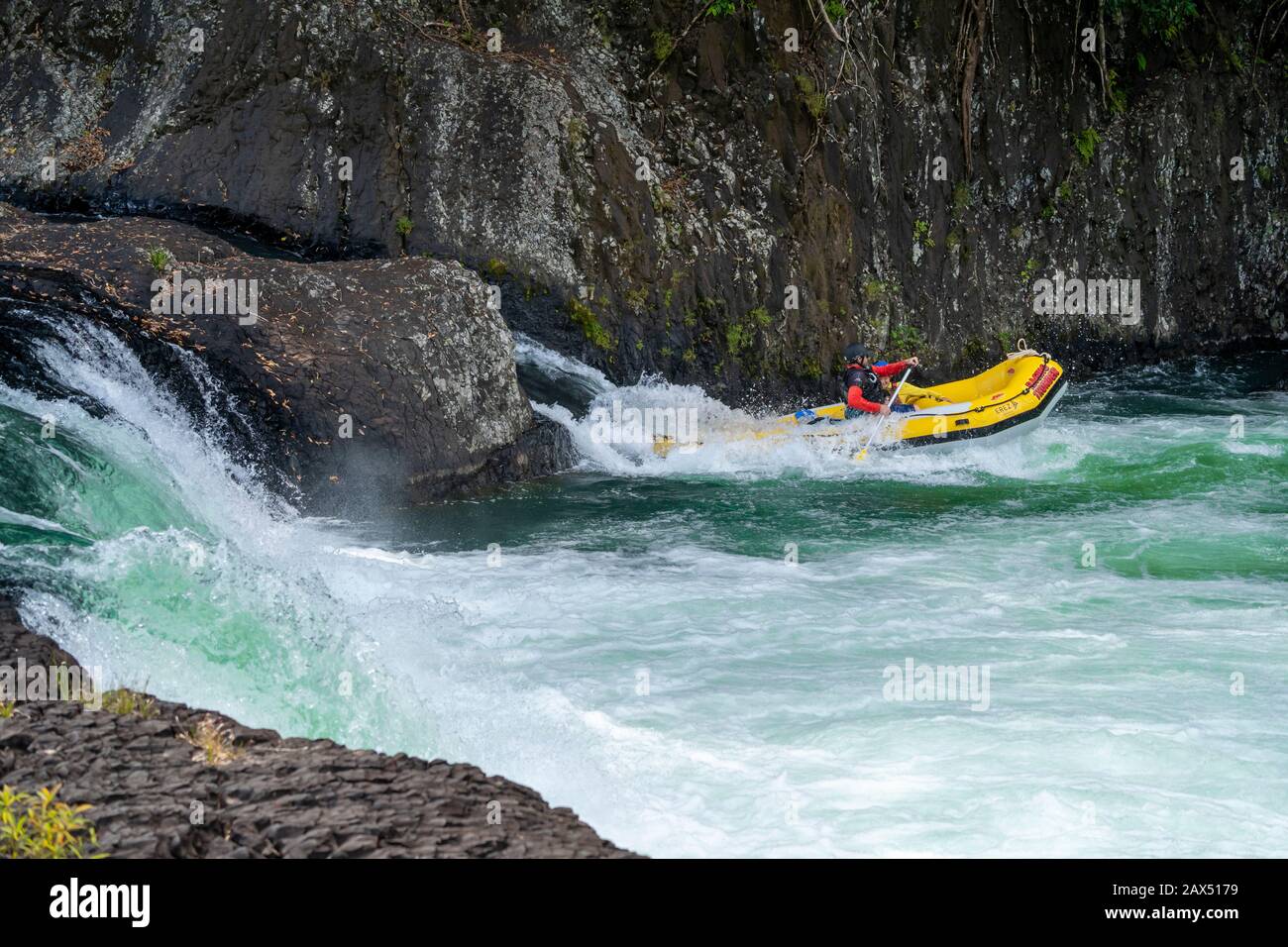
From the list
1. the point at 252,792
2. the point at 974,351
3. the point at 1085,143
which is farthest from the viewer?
the point at 1085,143

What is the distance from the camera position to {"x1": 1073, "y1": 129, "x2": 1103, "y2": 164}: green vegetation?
59.6ft

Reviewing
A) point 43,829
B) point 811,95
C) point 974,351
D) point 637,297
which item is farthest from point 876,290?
point 43,829

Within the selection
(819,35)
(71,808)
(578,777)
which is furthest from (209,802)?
(819,35)

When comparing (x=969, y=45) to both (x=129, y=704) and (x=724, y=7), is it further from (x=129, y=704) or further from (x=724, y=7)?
(x=129, y=704)

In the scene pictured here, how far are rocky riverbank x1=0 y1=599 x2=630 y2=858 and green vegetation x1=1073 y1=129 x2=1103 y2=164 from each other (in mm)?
15985

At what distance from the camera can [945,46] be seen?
1661cm

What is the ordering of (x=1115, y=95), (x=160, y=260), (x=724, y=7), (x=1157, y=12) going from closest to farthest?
(x=160, y=260), (x=724, y=7), (x=1157, y=12), (x=1115, y=95)

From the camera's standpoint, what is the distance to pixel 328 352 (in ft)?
34.6

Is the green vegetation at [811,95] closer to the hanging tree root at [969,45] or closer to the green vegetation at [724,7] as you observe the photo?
the green vegetation at [724,7]

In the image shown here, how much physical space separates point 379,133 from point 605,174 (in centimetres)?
234

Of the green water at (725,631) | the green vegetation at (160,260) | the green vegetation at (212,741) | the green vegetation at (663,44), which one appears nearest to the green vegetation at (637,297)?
the green water at (725,631)

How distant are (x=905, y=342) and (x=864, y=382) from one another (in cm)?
334

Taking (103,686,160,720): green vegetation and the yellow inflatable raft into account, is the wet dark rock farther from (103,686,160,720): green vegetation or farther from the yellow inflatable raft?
(103,686,160,720): green vegetation
